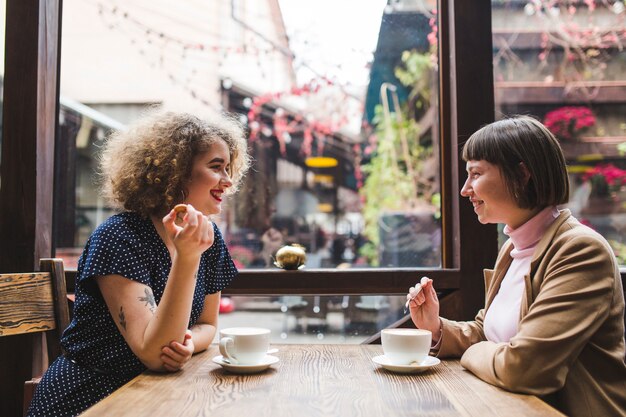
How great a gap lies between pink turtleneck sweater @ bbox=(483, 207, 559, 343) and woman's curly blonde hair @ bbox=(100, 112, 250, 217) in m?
0.90

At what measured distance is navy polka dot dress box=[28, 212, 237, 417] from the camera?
1.28 m

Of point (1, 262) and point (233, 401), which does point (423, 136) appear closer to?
point (1, 262)

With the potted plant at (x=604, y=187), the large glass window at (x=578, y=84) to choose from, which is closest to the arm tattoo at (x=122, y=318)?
the large glass window at (x=578, y=84)

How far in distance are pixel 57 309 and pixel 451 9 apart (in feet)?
5.43

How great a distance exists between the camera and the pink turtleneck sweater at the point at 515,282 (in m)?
1.34

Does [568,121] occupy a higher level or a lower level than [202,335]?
higher

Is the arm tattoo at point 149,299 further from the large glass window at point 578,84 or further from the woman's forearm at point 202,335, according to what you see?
the large glass window at point 578,84

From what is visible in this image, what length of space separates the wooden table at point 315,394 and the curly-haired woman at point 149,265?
0.47 ft

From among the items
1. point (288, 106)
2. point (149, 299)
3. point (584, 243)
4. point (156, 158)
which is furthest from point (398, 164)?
point (149, 299)

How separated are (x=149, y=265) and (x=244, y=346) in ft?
1.22

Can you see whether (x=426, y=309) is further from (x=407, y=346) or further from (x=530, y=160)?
(x=530, y=160)

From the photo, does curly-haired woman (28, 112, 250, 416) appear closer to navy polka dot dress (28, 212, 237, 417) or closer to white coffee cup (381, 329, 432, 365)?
navy polka dot dress (28, 212, 237, 417)

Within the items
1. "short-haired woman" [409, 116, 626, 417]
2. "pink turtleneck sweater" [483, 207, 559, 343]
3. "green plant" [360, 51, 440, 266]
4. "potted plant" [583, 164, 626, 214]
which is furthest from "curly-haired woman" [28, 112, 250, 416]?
"green plant" [360, 51, 440, 266]

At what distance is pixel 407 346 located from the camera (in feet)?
3.98
